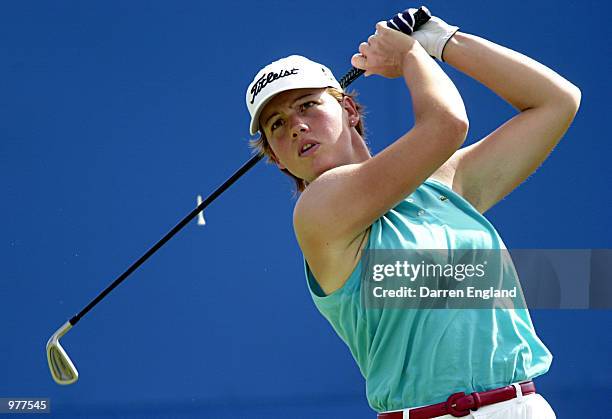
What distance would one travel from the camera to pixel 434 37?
1.98m

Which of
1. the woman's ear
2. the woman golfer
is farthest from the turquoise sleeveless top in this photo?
the woman's ear

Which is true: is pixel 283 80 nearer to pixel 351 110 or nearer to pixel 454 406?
pixel 351 110

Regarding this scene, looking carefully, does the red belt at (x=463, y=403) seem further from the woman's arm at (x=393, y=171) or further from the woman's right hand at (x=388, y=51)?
the woman's right hand at (x=388, y=51)

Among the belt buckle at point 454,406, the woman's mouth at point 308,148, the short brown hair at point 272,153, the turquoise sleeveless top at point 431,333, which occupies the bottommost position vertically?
the belt buckle at point 454,406

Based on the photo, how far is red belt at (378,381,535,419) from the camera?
161 centimetres

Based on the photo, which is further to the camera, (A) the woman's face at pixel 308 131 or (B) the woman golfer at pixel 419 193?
(A) the woman's face at pixel 308 131

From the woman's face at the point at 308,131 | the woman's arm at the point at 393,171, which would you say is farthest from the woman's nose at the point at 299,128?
the woman's arm at the point at 393,171

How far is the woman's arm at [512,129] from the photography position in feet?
6.24

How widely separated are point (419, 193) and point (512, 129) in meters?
0.23

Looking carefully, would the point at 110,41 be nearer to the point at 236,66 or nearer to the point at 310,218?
the point at 236,66

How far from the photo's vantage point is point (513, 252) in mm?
3455

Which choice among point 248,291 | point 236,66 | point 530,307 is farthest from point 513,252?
point 236,66

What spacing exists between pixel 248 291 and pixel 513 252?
2.89 ft

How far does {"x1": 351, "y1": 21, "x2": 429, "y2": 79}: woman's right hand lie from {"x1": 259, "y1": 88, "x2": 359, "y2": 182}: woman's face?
0.10m
